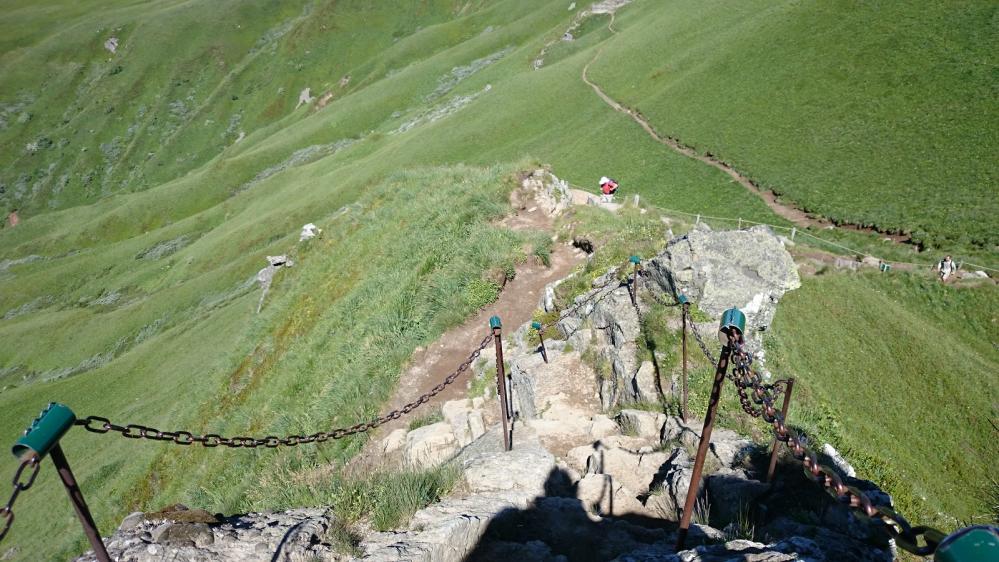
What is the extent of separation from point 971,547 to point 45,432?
23.1 feet

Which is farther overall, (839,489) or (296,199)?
(296,199)

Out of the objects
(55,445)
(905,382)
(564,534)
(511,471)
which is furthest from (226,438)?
A: (905,382)

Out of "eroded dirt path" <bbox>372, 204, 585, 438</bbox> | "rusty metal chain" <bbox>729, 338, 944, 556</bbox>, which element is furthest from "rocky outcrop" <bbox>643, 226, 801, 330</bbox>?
"rusty metal chain" <bbox>729, 338, 944, 556</bbox>

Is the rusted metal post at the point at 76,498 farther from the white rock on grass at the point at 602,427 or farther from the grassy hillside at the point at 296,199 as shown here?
the white rock on grass at the point at 602,427

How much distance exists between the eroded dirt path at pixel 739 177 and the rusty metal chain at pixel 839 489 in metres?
24.0

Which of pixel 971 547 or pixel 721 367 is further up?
pixel 971 547

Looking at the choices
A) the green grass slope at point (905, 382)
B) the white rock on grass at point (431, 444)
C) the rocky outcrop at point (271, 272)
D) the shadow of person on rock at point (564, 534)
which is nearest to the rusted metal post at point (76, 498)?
the shadow of person on rock at point (564, 534)

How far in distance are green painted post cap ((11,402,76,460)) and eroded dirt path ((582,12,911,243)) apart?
1154 inches

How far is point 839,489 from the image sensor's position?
4.68 meters

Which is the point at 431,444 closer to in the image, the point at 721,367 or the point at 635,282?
the point at 635,282

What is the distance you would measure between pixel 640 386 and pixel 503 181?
15686 millimetres

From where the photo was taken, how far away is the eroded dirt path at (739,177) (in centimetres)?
2720

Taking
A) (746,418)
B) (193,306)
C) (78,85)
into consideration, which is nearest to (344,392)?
(746,418)

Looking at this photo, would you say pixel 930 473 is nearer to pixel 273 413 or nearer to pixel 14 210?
pixel 273 413
